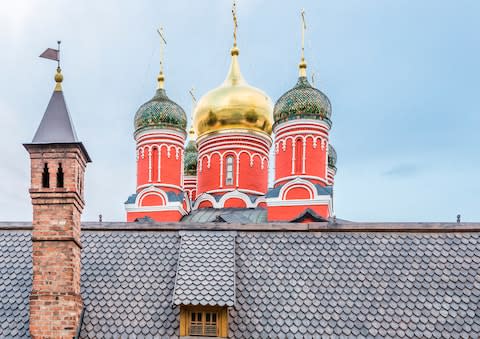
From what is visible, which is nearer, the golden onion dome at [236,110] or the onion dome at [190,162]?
the golden onion dome at [236,110]

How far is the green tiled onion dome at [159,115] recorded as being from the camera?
26.1m

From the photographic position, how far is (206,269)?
8984mm

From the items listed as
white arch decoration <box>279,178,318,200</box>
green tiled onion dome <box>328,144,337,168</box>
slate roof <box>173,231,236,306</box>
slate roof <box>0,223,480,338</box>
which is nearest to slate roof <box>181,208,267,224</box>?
white arch decoration <box>279,178,318,200</box>

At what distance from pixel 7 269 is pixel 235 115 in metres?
18.7

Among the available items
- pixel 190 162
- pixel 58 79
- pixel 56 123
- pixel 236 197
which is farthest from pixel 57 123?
pixel 190 162

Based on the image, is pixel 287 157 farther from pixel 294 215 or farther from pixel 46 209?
pixel 46 209

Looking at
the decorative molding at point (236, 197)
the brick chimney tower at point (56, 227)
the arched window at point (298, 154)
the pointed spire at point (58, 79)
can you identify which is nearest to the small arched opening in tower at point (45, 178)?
the brick chimney tower at point (56, 227)

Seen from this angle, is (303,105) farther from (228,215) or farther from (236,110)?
(228,215)

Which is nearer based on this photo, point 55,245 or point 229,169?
point 55,245

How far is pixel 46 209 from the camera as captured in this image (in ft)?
28.0

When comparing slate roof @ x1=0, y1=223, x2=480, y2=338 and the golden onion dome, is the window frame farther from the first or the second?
slate roof @ x1=0, y1=223, x2=480, y2=338

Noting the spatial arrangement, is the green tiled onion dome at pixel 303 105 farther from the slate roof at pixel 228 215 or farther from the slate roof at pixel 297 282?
the slate roof at pixel 297 282

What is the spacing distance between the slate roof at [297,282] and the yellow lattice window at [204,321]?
0.19 m

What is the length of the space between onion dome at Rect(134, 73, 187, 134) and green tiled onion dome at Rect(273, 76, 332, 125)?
551 centimetres
